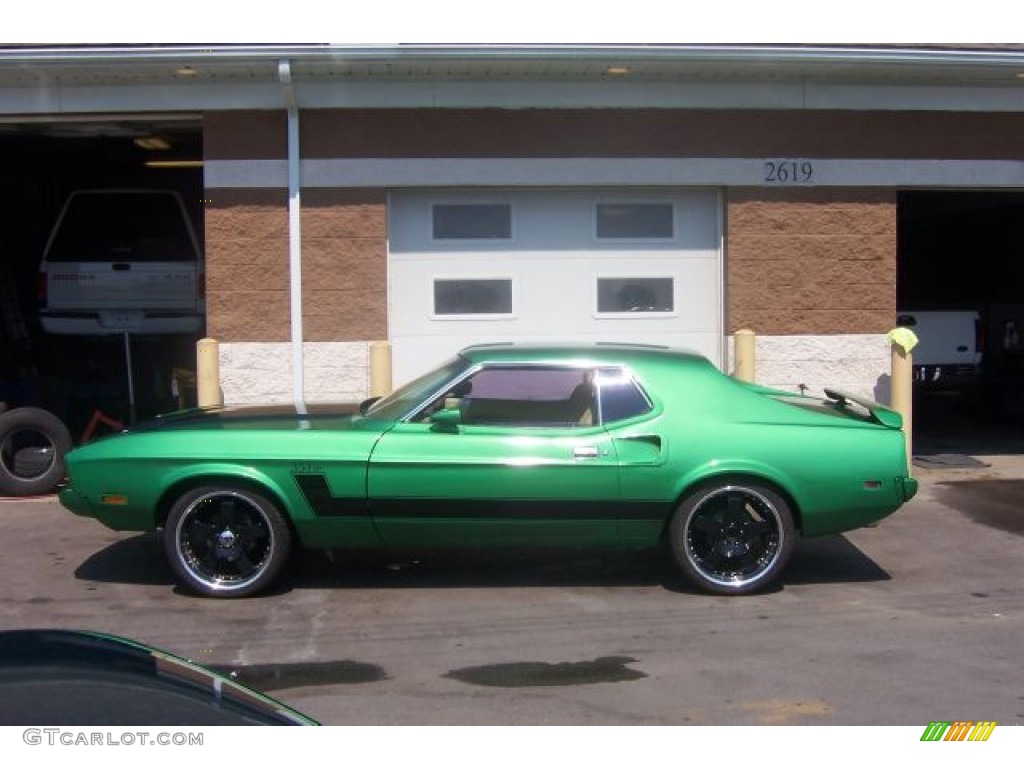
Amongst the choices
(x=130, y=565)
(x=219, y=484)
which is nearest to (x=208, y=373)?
(x=130, y=565)

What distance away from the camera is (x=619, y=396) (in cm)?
722

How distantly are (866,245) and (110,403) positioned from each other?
728 centimetres

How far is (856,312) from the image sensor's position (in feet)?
36.6

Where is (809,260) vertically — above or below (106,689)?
above

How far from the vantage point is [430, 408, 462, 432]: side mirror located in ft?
23.0

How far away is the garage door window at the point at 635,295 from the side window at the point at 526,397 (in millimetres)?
3753

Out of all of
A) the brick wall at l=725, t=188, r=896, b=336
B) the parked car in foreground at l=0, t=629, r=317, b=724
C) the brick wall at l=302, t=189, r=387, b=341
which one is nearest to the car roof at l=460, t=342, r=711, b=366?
the brick wall at l=302, t=189, r=387, b=341

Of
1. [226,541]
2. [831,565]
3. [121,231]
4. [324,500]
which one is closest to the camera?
[324,500]

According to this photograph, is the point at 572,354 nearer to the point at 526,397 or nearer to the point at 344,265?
the point at 526,397

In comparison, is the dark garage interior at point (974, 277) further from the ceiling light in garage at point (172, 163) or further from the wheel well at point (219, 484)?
the wheel well at point (219, 484)

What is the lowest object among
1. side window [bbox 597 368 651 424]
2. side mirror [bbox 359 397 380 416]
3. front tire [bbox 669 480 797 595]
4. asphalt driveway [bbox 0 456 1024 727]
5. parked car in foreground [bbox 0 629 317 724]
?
asphalt driveway [bbox 0 456 1024 727]

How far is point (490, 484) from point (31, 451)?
5034mm
